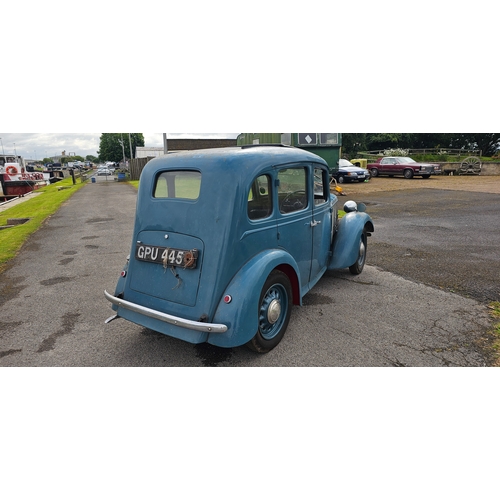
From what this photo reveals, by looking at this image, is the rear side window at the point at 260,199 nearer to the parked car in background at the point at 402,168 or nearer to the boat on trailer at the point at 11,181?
the parked car in background at the point at 402,168

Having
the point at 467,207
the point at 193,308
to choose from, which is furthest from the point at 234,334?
the point at 467,207

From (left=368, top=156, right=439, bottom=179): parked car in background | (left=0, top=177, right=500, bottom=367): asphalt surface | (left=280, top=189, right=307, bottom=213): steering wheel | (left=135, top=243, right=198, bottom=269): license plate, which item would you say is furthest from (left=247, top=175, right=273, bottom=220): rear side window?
(left=368, top=156, right=439, bottom=179): parked car in background

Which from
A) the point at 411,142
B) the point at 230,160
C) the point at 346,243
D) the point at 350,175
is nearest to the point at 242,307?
the point at 230,160

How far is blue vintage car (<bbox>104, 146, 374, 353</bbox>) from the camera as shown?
3146mm

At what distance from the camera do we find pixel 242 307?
122 inches

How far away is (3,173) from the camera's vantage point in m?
24.6

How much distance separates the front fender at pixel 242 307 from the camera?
308cm

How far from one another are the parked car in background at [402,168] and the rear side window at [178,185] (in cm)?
2182

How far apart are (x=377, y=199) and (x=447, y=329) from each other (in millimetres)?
11620

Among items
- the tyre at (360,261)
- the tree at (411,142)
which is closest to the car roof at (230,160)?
the tyre at (360,261)

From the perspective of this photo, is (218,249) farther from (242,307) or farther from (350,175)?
(350,175)

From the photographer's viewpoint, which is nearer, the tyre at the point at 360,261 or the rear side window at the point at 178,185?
the rear side window at the point at 178,185

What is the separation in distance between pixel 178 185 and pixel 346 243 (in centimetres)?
274

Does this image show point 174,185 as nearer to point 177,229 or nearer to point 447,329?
point 177,229
